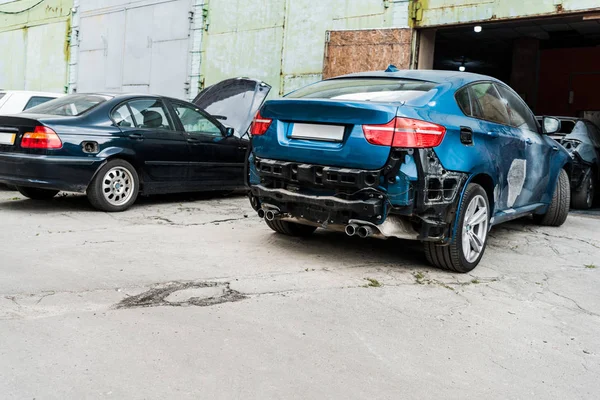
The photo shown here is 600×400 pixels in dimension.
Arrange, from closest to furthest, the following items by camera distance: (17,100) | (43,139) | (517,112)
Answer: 1. (517,112)
2. (43,139)
3. (17,100)

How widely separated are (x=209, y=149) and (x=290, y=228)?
268 centimetres

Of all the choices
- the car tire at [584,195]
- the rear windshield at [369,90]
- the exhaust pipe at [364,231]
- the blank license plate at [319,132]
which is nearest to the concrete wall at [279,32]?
the car tire at [584,195]

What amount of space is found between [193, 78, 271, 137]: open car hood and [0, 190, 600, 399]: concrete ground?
10.5ft

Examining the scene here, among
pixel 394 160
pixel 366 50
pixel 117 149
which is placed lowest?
pixel 117 149

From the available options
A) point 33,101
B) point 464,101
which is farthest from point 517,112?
point 33,101

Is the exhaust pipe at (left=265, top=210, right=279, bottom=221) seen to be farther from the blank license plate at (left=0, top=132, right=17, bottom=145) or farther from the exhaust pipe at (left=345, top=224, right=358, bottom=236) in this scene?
the blank license plate at (left=0, top=132, right=17, bottom=145)

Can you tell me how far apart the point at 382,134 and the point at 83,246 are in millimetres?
2655

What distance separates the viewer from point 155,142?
7.30m

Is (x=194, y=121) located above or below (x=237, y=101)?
below

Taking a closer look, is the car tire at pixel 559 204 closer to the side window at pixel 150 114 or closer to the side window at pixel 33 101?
the side window at pixel 150 114

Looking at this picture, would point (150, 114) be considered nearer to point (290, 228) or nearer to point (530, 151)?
point (290, 228)

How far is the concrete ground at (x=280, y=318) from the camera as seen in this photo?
2.73 m

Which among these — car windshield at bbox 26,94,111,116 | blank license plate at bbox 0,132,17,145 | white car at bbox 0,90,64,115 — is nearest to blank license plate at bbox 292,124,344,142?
car windshield at bbox 26,94,111,116

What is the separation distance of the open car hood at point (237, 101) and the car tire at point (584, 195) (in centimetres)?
519
